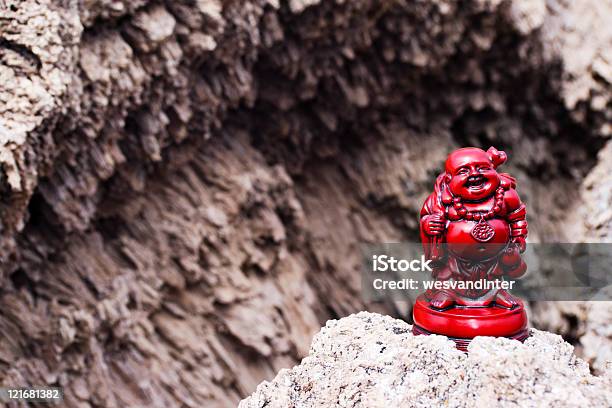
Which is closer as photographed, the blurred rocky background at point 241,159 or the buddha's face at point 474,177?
the buddha's face at point 474,177

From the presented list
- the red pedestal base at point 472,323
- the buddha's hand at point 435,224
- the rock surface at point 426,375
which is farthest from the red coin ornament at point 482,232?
the rock surface at point 426,375

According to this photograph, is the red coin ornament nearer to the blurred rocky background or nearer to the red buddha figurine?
the red buddha figurine

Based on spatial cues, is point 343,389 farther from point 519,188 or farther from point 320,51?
point 519,188

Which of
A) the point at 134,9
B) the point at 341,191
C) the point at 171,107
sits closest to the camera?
the point at 134,9

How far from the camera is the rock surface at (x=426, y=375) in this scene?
167cm

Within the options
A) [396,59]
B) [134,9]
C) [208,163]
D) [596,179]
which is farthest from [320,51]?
[596,179]

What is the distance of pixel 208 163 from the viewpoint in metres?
4.39

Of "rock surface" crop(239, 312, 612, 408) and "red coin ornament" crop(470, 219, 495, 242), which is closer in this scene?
"rock surface" crop(239, 312, 612, 408)

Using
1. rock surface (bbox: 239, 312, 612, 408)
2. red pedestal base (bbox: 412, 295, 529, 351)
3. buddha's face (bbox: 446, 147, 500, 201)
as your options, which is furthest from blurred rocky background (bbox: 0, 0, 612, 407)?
buddha's face (bbox: 446, 147, 500, 201)

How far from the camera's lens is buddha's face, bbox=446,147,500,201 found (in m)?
2.10

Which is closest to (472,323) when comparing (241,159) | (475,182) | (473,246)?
(473,246)

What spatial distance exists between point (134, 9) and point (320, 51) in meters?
1.56

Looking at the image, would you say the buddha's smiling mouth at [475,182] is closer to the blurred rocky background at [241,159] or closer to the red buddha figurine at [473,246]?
the red buddha figurine at [473,246]

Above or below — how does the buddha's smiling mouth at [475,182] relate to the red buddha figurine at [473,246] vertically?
above
